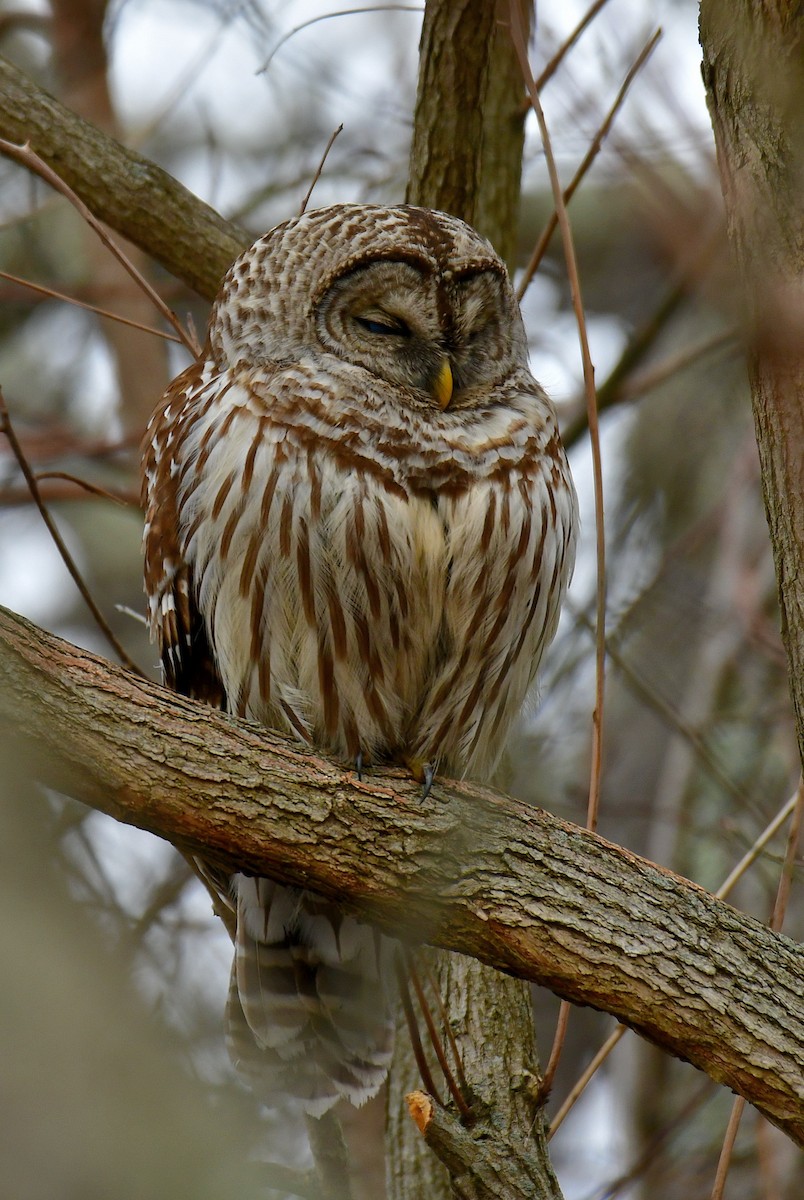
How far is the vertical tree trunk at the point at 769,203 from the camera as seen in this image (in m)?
2.60

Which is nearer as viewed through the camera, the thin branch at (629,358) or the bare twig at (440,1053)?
the bare twig at (440,1053)

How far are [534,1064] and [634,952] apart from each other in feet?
Answer: 4.05

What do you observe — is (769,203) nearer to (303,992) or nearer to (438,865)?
(438,865)

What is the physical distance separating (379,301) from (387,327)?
83 mm

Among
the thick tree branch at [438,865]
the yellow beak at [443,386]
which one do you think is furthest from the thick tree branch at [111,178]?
the thick tree branch at [438,865]

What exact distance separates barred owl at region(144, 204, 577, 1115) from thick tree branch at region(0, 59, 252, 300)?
10.9 inches

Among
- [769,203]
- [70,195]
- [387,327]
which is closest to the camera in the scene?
[769,203]

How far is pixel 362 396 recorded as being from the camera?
3.94 meters

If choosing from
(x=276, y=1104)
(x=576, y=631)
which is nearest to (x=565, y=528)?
(x=276, y=1104)

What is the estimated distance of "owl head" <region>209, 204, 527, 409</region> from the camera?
411cm

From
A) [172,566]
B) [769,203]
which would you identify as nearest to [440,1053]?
[172,566]

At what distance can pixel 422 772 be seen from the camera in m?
3.73

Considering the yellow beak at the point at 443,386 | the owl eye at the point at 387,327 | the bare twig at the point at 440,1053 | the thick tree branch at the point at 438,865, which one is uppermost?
the owl eye at the point at 387,327

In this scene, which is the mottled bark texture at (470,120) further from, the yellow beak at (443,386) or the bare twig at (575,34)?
the yellow beak at (443,386)
